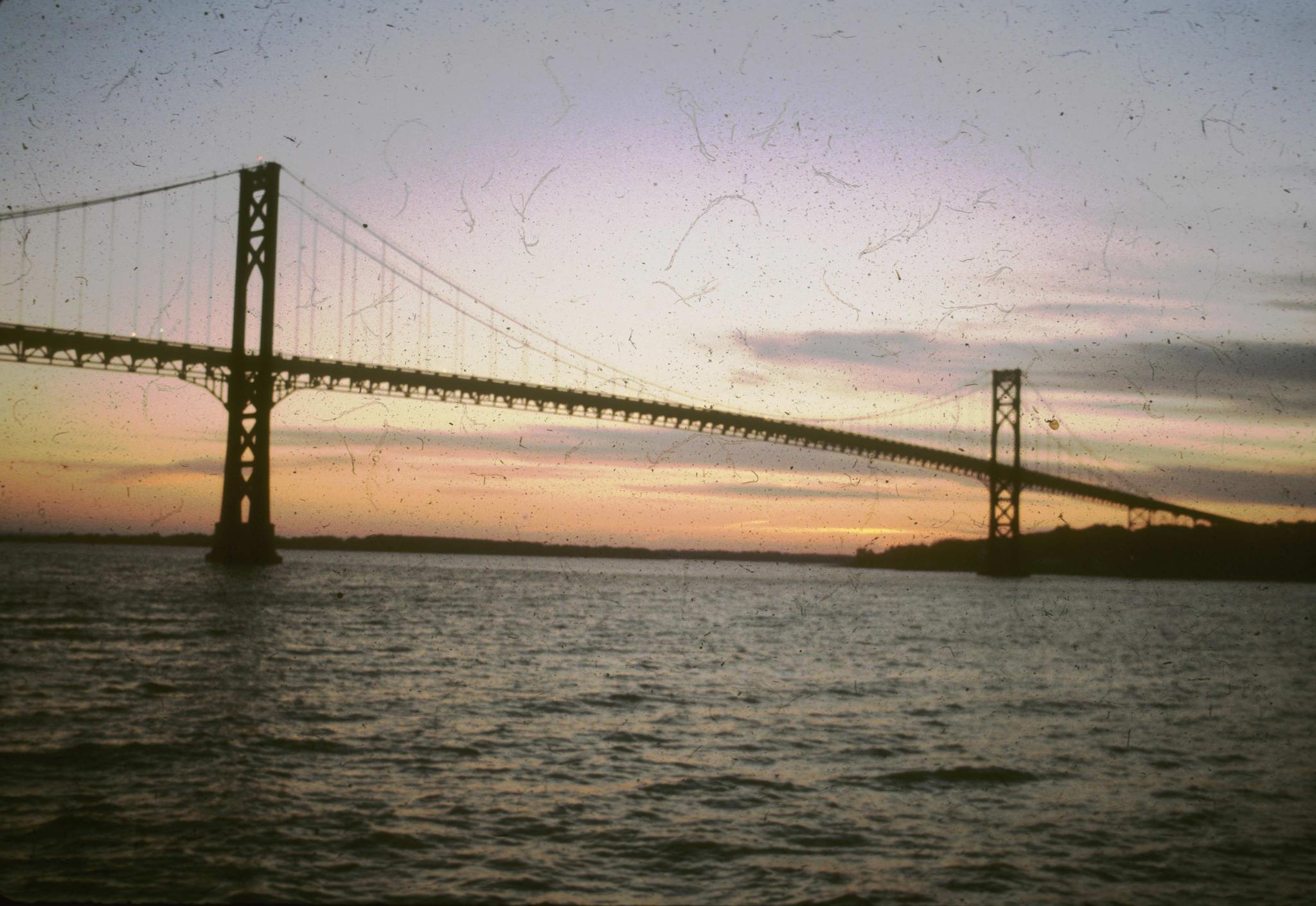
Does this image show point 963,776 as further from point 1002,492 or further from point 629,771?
point 1002,492

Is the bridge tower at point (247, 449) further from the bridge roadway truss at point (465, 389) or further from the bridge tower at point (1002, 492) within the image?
the bridge tower at point (1002, 492)

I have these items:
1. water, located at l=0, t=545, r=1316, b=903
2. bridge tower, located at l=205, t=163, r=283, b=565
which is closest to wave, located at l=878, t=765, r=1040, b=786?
water, located at l=0, t=545, r=1316, b=903

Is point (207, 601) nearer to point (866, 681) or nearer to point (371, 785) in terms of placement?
point (866, 681)

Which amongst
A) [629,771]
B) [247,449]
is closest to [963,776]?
[629,771]

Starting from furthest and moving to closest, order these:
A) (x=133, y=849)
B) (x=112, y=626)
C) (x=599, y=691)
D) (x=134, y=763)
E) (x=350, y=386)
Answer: (x=350, y=386) → (x=112, y=626) → (x=599, y=691) → (x=134, y=763) → (x=133, y=849)

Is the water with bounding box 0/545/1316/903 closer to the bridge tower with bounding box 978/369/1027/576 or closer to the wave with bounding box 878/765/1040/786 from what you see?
the wave with bounding box 878/765/1040/786

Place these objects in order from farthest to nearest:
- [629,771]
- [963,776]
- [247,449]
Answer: [247,449] → [963,776] → [629,771]

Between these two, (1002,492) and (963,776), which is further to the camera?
(1002,492)

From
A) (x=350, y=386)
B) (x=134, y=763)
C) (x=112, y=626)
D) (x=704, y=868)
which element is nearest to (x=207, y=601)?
(x=112, y=626)
